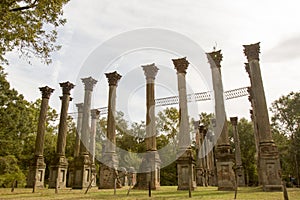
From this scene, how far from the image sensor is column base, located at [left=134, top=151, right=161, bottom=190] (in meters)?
18.5

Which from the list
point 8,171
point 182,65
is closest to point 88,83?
point 182,65

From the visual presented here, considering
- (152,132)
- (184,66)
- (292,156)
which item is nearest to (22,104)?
(152,132)

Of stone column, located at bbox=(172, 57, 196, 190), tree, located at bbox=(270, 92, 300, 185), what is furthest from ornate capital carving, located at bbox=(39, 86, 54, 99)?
tree, located at bbox=(270, 92, 300, 185)

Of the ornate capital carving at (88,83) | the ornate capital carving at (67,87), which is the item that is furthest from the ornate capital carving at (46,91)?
the ornate capital carving at (88,83)

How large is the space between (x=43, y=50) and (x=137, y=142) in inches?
1430

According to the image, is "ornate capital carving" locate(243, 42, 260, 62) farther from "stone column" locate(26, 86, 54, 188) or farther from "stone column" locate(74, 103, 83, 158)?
"stone column" locate(74, 103, 83, 158)

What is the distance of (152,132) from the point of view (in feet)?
66.3

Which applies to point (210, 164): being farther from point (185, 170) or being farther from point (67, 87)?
point (67, 87)

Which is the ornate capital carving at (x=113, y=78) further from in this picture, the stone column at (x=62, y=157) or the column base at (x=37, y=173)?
the column base at (x=37, y=173)

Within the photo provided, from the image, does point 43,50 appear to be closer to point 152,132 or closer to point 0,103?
point 152,132

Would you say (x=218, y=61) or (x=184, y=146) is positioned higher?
(x=218, y=61)

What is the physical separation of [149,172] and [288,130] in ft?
97.0

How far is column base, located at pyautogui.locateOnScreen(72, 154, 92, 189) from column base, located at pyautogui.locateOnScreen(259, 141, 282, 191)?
1431cm

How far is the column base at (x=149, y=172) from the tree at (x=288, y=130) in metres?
24.4
